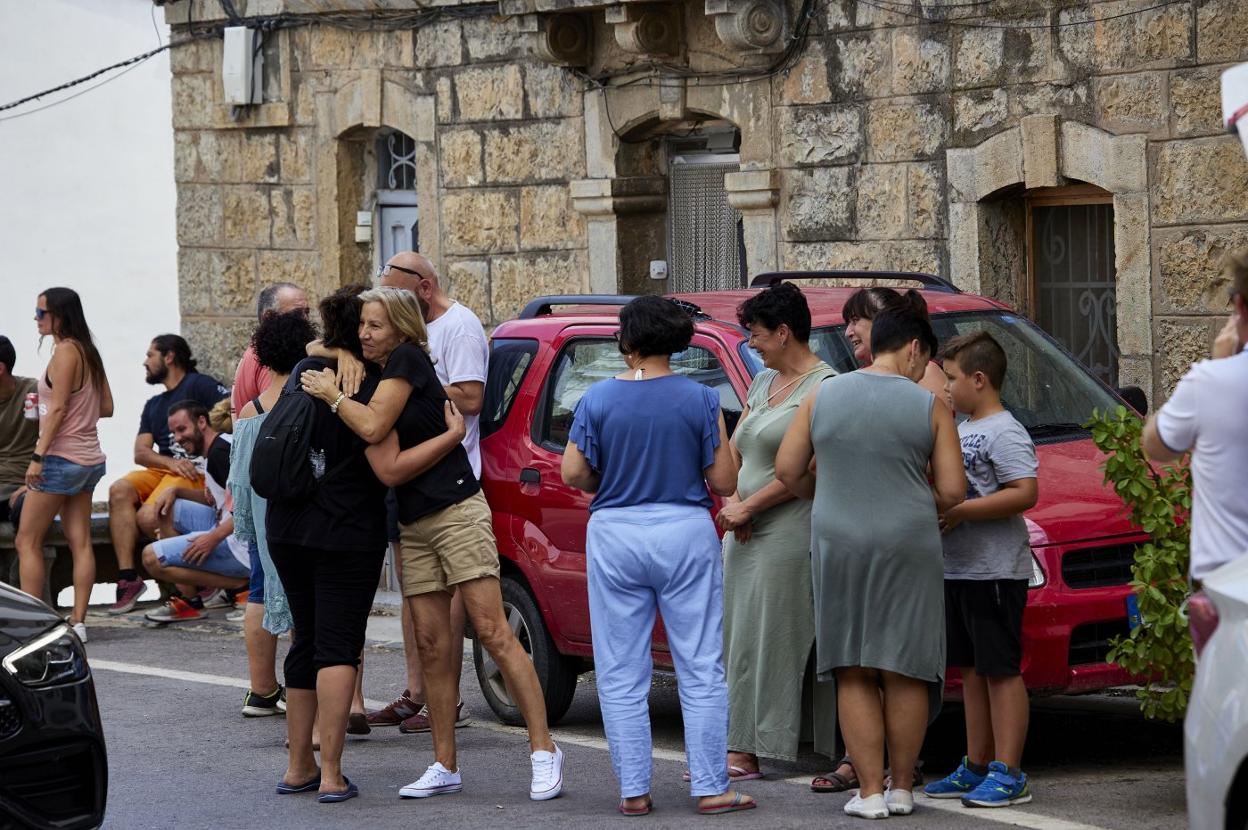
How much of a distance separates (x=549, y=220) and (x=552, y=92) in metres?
0.91

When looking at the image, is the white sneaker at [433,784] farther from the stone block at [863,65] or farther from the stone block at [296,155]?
the stone block at [296,155]

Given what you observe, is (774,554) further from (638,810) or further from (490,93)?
(490,93)

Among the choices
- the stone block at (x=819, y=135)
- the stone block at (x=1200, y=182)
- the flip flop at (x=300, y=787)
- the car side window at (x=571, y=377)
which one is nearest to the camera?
the flip flop at (x=300, y=787)

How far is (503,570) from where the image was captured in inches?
354

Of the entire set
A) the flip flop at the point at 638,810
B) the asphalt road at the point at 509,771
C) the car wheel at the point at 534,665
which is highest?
the car wheel at the point at 534,665

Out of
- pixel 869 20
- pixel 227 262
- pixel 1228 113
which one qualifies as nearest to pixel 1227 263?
pixel 1228 113

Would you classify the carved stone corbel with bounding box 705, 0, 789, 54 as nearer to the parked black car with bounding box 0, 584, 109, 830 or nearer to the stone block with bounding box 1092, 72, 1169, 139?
the stone block with bounding box 1092, 72, 1169, 139

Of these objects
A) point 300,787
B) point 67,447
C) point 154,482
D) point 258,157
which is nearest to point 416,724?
point 300,787

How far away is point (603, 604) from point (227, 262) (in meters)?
10.9

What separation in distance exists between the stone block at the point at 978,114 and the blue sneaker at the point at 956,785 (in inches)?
245

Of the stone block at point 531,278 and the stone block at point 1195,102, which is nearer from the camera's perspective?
the stone block at point 1195,102

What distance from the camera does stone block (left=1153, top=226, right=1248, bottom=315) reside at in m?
11.6

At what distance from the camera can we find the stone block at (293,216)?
16.8 m

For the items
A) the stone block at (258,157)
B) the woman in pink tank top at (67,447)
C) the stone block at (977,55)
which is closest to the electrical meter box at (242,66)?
the stone block at (258,157)
